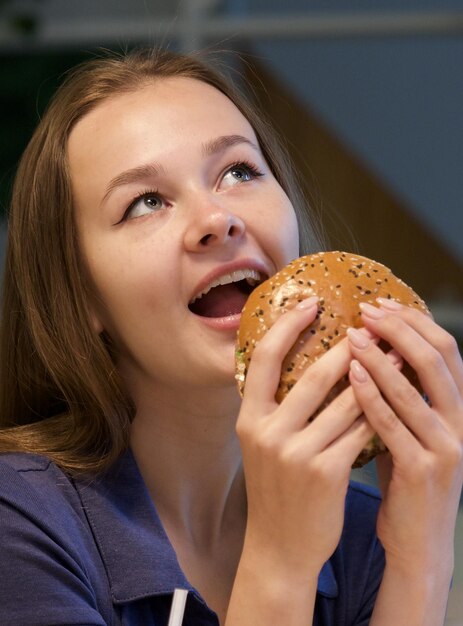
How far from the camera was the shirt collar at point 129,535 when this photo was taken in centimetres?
156

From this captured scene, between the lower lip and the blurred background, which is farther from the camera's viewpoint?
the blurred background

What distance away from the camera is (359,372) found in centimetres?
128

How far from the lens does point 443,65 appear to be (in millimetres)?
4770

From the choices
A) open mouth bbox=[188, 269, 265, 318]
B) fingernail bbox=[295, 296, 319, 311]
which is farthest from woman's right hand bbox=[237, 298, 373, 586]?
open mouth bbox=[188, 269, 265, 318]

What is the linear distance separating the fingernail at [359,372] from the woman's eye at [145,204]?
515 mm

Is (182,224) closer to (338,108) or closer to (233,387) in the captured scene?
(233,387)

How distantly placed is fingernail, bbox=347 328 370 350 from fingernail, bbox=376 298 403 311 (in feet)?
0.22

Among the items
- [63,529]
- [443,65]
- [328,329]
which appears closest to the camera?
[328,329]

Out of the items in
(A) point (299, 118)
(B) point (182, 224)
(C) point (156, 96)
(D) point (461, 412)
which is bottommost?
(A) point (299, 118)

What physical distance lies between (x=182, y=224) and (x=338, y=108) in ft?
11.3

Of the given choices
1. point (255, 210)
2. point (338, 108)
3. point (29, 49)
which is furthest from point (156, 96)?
point (29, 49)

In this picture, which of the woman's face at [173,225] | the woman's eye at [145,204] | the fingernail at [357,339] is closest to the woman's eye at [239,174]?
the woman's face at [173,225]

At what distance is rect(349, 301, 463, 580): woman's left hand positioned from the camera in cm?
129

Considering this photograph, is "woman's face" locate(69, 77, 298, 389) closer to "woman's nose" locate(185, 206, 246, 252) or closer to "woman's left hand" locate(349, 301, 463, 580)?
"woman's nose" locate(185, 206, 246, 252)
